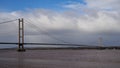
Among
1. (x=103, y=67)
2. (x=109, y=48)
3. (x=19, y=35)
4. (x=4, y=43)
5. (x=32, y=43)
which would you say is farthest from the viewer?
(x=109, y=48)

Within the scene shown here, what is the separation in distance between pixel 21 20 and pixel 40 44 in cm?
1029

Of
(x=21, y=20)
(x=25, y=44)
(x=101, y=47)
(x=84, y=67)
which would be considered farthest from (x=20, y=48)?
(x=84, y=67)

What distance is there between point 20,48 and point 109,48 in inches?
1514

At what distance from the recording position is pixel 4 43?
4709 centimetres

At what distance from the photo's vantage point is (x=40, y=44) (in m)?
52.7

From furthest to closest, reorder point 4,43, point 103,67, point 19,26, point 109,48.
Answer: point 109,48 < point 19,26 < point 4,43 < point 103,67

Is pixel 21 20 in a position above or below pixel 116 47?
above

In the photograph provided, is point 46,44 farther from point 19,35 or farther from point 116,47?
point 116,47

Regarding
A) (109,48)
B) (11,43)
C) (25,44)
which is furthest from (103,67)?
(109,48)

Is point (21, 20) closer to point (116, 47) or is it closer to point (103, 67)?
point (116, 47)

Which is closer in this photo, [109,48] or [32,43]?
[32,43]

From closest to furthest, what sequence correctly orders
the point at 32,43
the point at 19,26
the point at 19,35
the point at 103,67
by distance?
1. the point at 103,67
2. the point at 32,43
3. the point at 19,35
4. the point at 19,26

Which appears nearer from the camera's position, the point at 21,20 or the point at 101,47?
the point at 21,20

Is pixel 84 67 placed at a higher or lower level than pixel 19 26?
lower
